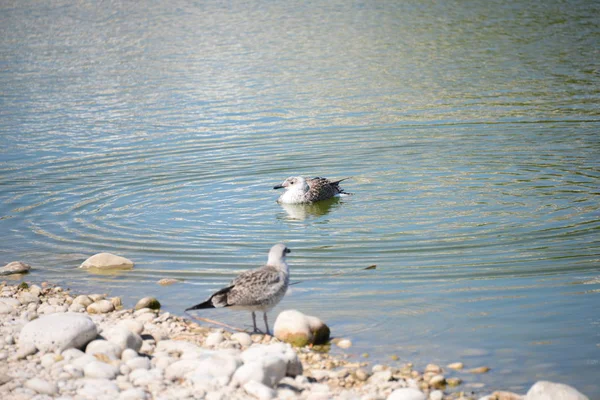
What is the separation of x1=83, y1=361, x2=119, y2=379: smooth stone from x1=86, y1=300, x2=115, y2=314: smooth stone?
2689mm

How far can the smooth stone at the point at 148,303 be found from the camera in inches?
431

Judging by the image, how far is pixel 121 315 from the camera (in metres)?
10.8

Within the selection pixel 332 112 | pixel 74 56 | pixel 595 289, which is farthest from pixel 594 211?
pixel 74 56

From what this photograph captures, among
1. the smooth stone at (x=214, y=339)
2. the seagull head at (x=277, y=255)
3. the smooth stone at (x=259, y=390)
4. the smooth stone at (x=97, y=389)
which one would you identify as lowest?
the smooth stone at (x=259, y=390)

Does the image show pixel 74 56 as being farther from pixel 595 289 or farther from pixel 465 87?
pixel 595 289

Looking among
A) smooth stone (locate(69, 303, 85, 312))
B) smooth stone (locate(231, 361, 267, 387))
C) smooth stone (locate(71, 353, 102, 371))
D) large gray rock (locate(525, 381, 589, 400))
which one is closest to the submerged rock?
smooth stone (locate(69, 303, 85, 312))

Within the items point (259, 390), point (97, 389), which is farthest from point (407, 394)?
point (97, 389)

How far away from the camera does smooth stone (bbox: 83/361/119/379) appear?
8.13m

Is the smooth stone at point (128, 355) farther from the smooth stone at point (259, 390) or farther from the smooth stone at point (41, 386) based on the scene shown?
the smooth stone at point (259, 390)

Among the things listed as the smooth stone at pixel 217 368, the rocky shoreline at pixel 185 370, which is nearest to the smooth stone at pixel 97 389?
the rocky shoreline at pixel 185 370

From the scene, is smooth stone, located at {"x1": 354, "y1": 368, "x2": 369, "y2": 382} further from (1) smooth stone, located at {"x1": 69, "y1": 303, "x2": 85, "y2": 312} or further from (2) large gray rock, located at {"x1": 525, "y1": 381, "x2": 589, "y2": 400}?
(1) smooth stone, located at {"x1": 69, "y1": 303, "x2": 85, "y2": 312}

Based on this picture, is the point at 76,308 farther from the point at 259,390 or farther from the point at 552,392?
the point at 552,392

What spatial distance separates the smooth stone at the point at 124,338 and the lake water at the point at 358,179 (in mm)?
1722

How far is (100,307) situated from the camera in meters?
11.0
